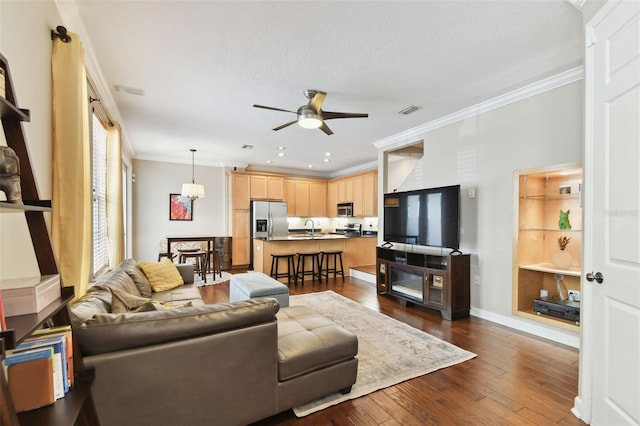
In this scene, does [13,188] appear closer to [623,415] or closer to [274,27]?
[274,27]

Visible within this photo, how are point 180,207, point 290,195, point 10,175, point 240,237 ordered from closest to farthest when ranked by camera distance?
point 10,175
point 180,207
point 240,237
point 290,195

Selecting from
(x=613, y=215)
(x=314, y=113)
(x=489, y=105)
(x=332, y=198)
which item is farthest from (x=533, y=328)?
(x=332, y=198)

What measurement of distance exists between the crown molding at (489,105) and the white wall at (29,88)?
416 centimetres

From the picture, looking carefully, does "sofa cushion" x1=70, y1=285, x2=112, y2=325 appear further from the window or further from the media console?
the media console

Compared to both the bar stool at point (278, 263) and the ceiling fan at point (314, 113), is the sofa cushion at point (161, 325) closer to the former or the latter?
the ceiling fan at point (314, 113)

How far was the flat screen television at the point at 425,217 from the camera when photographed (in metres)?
3.93

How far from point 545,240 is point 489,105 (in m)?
1.83

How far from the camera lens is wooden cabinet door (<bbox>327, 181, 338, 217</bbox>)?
876 cm

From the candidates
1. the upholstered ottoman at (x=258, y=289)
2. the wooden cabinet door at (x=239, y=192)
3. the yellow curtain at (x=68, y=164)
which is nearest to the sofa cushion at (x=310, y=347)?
the upholstered ottoman at (x=258, y=289)

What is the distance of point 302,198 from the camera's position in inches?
345

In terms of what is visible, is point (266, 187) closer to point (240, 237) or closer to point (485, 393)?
point (240, 237)

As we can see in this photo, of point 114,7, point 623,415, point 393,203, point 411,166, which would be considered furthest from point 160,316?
point 411,166

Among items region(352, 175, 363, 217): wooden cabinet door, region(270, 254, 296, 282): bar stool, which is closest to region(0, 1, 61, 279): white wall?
region(270, 254, 296, 282): bar stool

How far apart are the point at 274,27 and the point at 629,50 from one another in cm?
225
